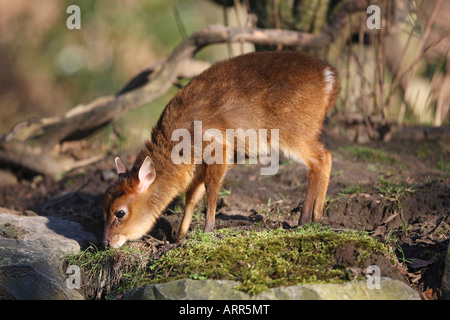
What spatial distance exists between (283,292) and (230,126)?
Answer: 7.10 feet

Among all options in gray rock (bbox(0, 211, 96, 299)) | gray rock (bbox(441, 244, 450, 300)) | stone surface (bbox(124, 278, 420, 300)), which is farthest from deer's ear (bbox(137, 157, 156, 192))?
gray rock (bbox(441, 244, 450, 300))

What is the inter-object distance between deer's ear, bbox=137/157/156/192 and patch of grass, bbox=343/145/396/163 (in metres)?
3.41

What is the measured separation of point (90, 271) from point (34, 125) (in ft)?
16.0

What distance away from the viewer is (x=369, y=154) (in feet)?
24.8

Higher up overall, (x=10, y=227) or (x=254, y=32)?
(x=254, y=32)

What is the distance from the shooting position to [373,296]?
12.4 feet

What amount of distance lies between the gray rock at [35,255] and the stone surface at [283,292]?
3.44 feet

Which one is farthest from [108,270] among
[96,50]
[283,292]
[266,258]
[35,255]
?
[96,50]

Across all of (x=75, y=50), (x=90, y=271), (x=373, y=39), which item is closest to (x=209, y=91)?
(x=90, y=271)

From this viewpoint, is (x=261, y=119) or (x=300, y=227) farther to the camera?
(x=261, y=119)

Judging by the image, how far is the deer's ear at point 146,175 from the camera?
17.5 ft

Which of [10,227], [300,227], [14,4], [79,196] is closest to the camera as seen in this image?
[300,227]

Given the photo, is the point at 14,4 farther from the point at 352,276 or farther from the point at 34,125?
the point at 352,276

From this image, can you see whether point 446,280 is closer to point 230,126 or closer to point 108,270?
point 230,126
